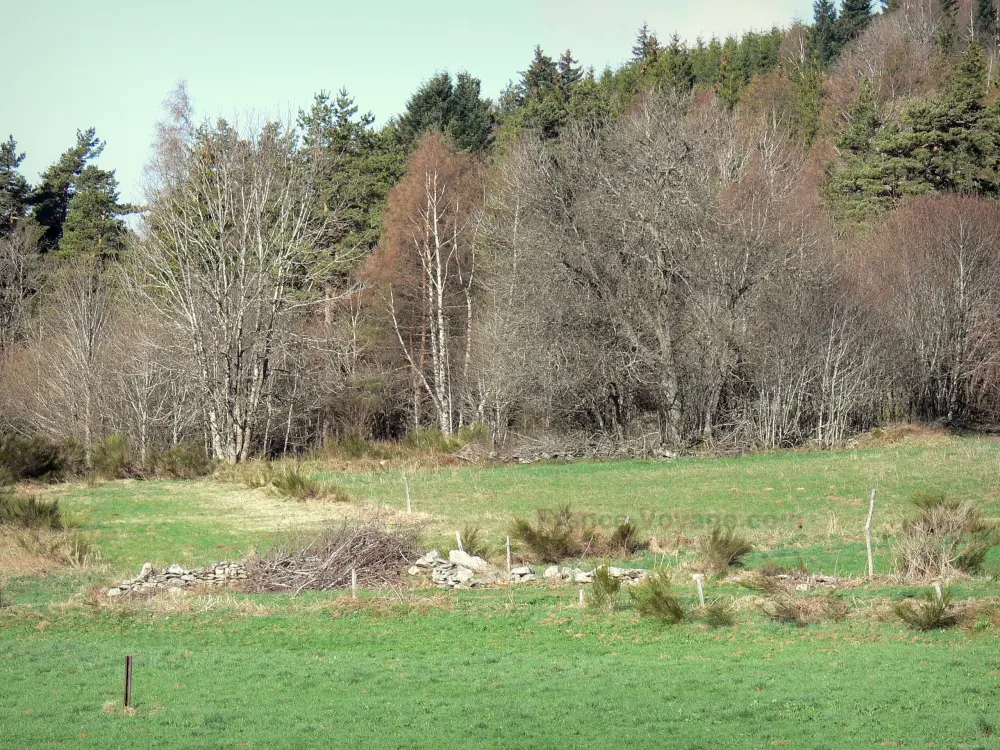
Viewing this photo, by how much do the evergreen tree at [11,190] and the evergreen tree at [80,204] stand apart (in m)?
0.82

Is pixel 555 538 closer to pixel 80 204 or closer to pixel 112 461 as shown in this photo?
pixel 112 461

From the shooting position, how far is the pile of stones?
21.0 metres

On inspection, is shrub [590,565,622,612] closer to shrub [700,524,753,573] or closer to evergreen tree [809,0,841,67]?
shrub [700,524,753,573]

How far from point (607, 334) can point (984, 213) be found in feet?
65.3

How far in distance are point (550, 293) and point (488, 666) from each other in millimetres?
29230

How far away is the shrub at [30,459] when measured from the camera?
1446 inches

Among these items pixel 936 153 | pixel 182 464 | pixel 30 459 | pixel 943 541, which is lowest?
pixel 943 541

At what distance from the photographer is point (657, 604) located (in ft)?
56.7

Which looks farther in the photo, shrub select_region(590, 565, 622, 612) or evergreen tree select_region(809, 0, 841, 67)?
evergreen tree select_region(809, 0, 841, 67)

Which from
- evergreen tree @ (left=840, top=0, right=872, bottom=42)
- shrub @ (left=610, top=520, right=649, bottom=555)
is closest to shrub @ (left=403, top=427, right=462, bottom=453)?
shrub @ (left=610, top=520, right=649, bottom=555)

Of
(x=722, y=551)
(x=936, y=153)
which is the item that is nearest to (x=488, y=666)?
(x=722, y=551)

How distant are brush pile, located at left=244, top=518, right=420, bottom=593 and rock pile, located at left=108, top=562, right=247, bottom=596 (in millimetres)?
345

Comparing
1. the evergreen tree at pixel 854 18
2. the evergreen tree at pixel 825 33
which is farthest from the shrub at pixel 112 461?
the evergreen tree at pixel 854 18

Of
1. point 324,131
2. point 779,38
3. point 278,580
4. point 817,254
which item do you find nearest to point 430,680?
point 278,580
